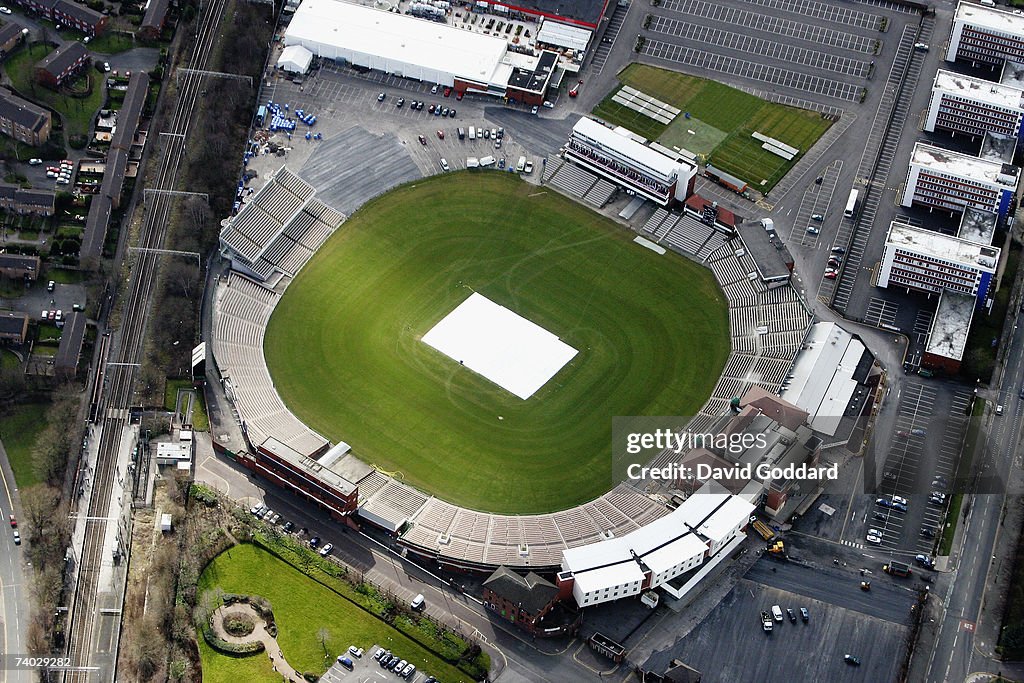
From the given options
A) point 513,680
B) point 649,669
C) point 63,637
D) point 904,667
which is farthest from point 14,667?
point 904,667

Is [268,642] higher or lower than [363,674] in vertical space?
higher

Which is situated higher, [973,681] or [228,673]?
[973,681]

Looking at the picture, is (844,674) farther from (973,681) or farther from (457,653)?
(457,653)

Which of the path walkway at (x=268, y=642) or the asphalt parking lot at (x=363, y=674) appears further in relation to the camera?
the path walkway at (x=268, y=642)

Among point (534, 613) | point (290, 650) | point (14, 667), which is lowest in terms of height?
point (14, 667)

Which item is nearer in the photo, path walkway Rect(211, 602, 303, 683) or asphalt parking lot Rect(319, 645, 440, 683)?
asphalt parking lot Rect(319, 645, 440, 683)

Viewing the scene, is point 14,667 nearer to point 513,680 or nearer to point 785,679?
point 513,680

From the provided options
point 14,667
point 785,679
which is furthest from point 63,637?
point 785,679

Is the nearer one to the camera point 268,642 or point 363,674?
point 363,674

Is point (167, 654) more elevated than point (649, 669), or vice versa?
point (649, 669)
